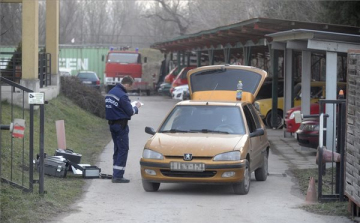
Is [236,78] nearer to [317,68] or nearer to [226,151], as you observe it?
[226,151]

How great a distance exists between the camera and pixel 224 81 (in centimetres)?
1841

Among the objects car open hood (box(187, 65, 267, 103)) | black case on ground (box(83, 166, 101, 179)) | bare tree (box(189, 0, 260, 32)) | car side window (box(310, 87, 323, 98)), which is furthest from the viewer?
bare tree (box(189, 0, 260, 32))

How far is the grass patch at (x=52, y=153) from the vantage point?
9.18 m

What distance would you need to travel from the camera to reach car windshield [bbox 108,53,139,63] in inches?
1911

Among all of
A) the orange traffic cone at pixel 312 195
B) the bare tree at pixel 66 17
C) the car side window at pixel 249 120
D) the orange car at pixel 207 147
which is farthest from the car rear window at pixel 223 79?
the bare tree at pixel 66 17

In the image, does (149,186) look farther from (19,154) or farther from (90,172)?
(19,154)

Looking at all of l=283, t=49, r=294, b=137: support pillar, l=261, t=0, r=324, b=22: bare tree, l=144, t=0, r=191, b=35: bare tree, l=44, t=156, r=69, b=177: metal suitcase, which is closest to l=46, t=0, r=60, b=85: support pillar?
l=283, t=49, r=294, b=137: support pillar

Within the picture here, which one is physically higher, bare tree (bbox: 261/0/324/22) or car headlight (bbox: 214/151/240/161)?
bare tree (bbox: 261/0/324/22)

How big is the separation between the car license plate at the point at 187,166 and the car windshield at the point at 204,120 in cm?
115

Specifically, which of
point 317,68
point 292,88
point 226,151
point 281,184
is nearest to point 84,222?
point 226,151

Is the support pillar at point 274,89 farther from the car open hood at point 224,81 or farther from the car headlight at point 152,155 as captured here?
the car headlight at point 152,155

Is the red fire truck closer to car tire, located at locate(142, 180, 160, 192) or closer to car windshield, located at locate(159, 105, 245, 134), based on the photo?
car windshield, located at locate(159, 105, 245, 134)

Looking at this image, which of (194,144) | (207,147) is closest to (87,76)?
(194,144)

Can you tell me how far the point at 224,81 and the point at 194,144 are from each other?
24.0 feet
